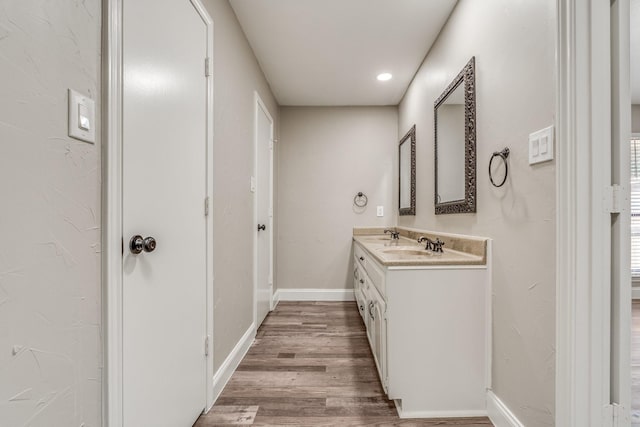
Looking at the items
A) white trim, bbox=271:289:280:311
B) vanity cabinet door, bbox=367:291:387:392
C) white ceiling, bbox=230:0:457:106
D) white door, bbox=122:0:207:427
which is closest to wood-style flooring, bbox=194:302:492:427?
vanity cabinet door, bbox=367:291:387:392

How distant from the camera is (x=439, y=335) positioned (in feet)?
5.16

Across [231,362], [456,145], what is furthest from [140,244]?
[456,145]

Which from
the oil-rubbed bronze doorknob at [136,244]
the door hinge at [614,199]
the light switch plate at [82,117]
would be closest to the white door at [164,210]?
the oil-rubbed bronze doorknob at [136,244]

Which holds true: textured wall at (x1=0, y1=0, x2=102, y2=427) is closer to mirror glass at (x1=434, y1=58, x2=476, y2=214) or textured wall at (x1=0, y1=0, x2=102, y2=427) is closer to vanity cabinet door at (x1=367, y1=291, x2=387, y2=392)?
vanity cabinet door at (x1=367, y1=291, x2=387, y2=392)

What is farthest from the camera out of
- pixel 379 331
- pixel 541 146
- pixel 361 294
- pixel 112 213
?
pixel 361 294

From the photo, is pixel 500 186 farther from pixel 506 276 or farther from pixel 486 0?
pixel 486 0

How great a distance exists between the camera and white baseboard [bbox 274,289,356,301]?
146 inches

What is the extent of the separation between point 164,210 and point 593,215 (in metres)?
1.54

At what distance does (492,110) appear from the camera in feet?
5.07

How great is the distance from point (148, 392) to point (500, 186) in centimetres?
171

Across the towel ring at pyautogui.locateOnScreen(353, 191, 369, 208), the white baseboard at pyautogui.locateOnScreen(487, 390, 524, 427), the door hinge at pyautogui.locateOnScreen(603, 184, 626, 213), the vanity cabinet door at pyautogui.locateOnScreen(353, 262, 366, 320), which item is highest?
the towel ring at pyautogui.locateOnScreen(353, 191, 369, 208)

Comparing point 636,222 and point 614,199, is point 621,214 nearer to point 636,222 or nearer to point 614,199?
point 614,199

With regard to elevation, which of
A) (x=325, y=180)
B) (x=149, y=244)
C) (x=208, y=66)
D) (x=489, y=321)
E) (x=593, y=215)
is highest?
(x=208, y=66)

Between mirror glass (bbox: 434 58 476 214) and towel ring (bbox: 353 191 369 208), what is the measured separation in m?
1.46
